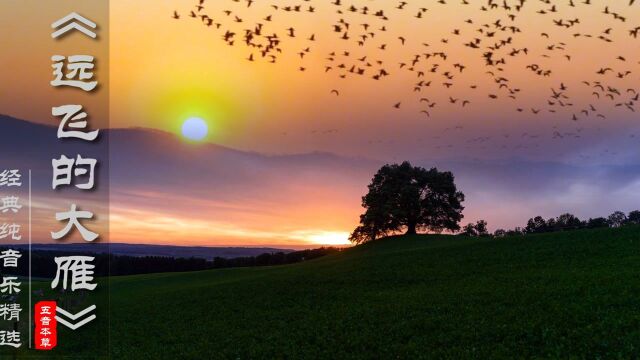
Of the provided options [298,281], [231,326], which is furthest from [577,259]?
[231,326]

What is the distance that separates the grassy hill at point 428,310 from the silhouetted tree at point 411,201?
40282 millimetres

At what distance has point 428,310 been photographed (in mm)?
27938

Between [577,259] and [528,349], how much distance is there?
70.0ft

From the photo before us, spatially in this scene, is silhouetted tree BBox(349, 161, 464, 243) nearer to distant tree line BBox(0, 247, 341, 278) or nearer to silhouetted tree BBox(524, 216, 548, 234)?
distant tree line BBox(0, 247, 341, 278)

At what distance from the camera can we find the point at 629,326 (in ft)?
68.4

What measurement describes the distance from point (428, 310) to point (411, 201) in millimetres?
65066

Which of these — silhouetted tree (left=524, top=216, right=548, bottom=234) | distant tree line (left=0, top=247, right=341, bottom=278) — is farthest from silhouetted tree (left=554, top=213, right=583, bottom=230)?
distant tree line (left=0, top=247, right=341, bottom=278)

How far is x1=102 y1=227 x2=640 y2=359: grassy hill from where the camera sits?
70.7 feet

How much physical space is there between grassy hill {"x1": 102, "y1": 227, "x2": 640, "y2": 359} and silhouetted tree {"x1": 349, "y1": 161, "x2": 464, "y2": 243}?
40.3m

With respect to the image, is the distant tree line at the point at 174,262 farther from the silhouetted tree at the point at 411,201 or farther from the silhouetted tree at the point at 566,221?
the silhouetted tree at the point at 566,221

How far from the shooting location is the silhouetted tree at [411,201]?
92500mm

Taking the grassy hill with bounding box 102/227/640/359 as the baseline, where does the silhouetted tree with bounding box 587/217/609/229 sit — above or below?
above

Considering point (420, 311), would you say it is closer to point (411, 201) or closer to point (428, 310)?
point (428, 310)

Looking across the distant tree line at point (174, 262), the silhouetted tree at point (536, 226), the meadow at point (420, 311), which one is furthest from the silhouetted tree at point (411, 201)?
the meadow at point (420, 311)
